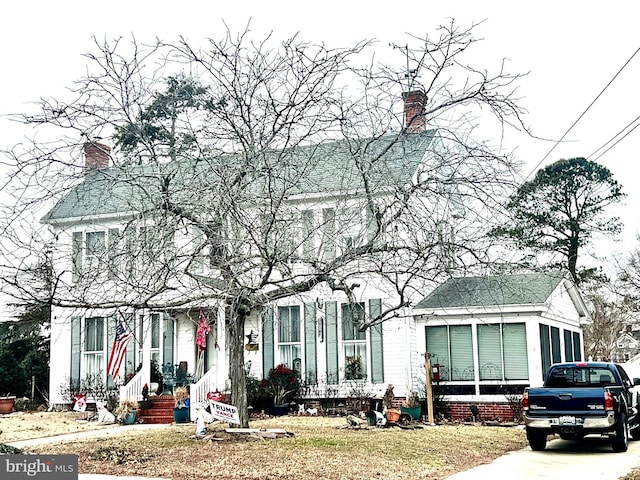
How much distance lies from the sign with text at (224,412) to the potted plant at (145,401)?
7140mm

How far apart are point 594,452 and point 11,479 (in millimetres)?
9683

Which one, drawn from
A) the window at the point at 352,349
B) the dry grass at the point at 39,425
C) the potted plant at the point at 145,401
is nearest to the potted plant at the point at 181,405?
the potted plant at the point at 145,401

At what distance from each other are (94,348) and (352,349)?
315 inches

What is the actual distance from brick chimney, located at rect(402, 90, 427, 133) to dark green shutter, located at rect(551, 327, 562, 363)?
11.4 meters

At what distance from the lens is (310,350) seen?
70.5 ft

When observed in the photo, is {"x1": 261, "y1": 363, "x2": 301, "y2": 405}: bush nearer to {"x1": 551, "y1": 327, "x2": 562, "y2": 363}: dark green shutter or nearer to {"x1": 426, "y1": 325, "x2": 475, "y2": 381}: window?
{"x1": 426, "y1": 325, "x2": 475, "y2": 381}: window

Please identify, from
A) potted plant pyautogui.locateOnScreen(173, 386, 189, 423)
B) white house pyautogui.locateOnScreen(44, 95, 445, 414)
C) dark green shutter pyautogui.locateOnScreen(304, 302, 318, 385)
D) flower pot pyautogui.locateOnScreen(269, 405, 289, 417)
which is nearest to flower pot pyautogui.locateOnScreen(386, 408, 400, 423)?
white house pyautogui.locateOnScreen(44, 95, 445, 414)

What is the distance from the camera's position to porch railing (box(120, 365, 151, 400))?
67.1 ft

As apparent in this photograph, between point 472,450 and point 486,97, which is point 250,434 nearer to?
point 472,450

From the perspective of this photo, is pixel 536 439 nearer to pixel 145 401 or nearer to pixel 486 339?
pixel 486 339

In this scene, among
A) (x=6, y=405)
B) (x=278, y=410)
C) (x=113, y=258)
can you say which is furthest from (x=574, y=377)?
(x=6, y=405)

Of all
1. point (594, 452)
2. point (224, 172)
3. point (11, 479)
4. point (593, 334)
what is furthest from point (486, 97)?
point (593, 334)

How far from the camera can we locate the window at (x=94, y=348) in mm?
22984

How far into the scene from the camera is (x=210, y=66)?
1197 cm
